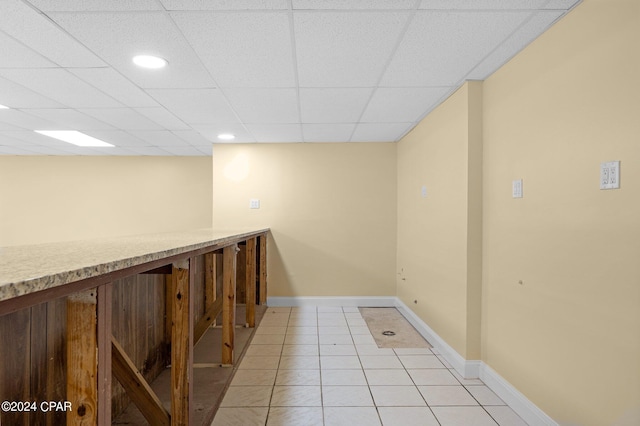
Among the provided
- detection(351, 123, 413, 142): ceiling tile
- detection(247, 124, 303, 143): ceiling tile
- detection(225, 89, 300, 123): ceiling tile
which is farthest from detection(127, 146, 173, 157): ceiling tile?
detection(351, 123, 413, 142): ceiling tile

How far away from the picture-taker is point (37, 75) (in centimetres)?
254

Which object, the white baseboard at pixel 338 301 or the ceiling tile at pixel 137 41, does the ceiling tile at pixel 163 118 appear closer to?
the ceiling tile at pixel 137 41

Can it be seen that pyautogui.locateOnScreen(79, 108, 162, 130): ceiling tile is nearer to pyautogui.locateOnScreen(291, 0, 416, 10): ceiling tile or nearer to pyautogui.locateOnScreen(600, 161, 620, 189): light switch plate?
pyautogui.locateOnScreen(291, 0, 416, 10): ceiling tile

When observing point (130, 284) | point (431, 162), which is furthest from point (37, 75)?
point (431, 162)

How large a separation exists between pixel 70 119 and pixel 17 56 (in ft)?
5.25

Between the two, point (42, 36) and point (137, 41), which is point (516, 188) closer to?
point (137, 41)

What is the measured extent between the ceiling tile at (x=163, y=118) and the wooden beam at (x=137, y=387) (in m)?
2.65

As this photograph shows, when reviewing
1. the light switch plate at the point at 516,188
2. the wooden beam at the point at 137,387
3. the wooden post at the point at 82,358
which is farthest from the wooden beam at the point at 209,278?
the light switch plate at the point at 516,188

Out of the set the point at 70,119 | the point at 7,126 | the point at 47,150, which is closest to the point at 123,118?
the point at 70,119

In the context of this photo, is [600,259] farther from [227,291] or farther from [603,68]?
[227,291]

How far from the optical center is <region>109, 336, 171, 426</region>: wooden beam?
1312mm

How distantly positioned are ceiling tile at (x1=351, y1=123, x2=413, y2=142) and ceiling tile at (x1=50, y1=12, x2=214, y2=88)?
78.6 inches

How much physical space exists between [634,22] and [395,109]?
2.06 metres

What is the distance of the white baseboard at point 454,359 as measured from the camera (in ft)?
6.77
